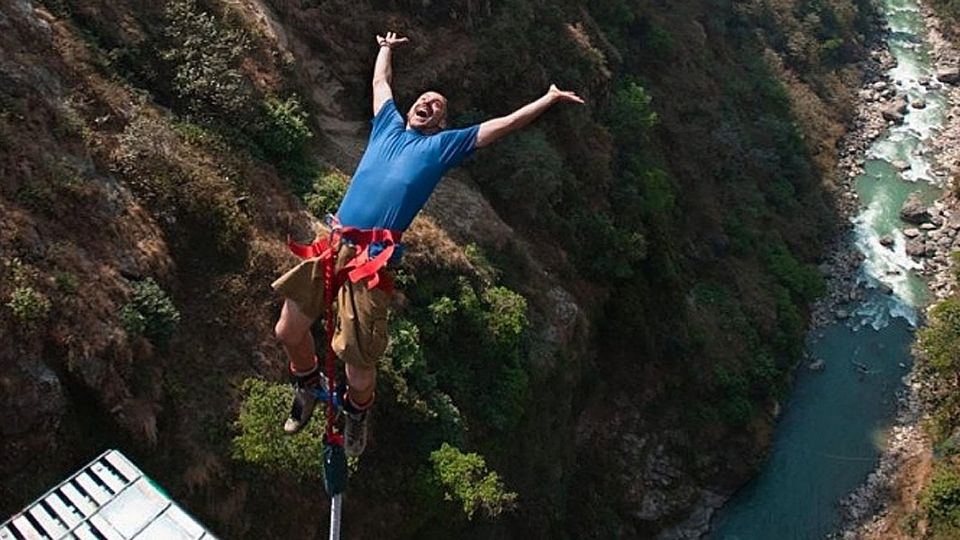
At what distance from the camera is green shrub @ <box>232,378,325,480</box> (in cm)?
1270

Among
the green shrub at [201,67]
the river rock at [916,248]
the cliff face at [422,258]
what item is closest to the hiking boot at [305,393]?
the cliff face at [422,258]

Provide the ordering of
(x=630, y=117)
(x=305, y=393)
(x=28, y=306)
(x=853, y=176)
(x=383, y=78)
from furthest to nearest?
(x=853, y=176), (x=630, y=117), (x=28, y=306), (x=305, y=393), (x=383, y=78)

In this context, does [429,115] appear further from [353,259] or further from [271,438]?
[271,438]

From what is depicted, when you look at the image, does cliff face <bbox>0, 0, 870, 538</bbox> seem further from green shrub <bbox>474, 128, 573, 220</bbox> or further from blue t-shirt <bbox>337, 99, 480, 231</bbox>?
blue t-shirt <bbox>337, 99, 480, 231</bbox>

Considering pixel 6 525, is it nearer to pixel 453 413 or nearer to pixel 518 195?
pixel 453 413

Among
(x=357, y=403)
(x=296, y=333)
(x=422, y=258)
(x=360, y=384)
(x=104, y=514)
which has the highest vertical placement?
(x=104, y=514)

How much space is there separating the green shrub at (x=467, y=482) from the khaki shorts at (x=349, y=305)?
839cm

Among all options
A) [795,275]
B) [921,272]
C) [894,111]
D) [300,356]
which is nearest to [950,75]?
[894,111]

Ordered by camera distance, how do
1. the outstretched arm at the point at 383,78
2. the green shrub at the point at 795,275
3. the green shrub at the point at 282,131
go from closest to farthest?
1. the outstretched arm at the point at 383,78
2. the green shrub at the point at 282,131
3. the green shrub at the point at 795,275

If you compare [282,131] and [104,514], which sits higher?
[104,514]

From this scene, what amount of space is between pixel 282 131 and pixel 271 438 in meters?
6.29

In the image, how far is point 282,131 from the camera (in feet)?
54.1

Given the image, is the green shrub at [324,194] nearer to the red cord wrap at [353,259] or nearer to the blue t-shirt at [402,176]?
the red cord wrap at [353,259]

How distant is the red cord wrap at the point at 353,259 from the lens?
660cm
